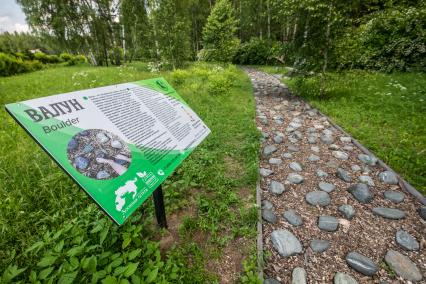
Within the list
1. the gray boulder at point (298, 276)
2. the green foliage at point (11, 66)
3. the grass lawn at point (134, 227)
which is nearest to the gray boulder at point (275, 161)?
the grass lawn at point (134, 227)

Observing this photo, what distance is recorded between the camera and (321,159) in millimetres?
4113

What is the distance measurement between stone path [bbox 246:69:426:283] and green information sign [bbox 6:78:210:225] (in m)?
1.54

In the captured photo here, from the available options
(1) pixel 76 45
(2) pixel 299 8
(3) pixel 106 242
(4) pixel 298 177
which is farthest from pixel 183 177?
(1) pixel 76 45

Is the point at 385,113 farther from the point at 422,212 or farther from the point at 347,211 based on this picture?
the point at 347,211

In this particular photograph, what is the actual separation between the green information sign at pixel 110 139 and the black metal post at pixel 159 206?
1.45ft

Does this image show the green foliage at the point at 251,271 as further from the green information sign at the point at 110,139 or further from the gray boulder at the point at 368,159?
the gray boulder at the point at 368,159

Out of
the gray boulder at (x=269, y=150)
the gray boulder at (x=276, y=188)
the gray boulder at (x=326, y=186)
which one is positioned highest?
the gray boulder at (x=269, y=150)

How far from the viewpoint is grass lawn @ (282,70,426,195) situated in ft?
→ 12.6

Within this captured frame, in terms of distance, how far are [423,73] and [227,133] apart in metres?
9.82

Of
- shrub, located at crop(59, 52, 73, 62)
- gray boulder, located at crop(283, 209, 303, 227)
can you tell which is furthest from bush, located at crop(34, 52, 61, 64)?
gray boulder, located at crop(283, 209, 303, 227)

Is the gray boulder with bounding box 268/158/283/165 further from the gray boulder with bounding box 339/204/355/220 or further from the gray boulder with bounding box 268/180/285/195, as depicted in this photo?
the gray boulder with bounding box 339/204/355/220

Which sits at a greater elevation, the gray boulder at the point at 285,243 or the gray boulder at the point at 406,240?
the gray boulder at the point at 285,243

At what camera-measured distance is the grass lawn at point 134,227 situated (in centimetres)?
183

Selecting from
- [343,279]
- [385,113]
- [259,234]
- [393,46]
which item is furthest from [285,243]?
[393,46]
